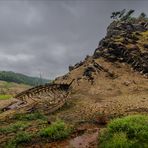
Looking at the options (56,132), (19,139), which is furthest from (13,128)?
(56,132)

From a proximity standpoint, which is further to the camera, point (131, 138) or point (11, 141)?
point (11, 141)

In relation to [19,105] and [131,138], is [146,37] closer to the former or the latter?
[19,105]

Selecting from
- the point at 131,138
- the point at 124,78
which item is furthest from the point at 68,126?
the point at 124,78

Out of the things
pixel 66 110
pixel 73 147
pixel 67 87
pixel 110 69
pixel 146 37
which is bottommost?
pixel 73 147

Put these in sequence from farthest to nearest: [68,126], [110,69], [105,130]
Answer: [110,69] → [68,126] → [105,130]

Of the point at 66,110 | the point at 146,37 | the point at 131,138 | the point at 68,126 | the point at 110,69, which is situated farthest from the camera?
the point at 146,37

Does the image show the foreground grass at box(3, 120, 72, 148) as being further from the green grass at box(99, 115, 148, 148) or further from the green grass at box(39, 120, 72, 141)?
the green grass at box(99, 115, 148, 148)

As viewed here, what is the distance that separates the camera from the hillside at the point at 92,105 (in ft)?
63.4

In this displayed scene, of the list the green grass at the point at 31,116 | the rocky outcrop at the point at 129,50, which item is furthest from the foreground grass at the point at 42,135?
the rocky outcrop at the point at 129,50

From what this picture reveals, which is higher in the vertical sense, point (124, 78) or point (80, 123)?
point (124, 78)

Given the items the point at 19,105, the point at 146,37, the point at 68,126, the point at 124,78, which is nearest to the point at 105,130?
the point at 68,126

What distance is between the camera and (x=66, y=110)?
2781 centimetres

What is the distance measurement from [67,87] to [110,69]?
682 cm

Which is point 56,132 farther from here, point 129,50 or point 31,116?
point 129,50
